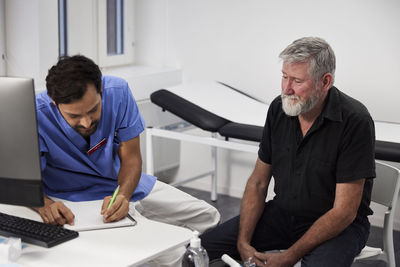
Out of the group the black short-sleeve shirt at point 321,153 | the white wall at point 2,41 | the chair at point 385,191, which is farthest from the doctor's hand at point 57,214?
the white wall at point 2,41

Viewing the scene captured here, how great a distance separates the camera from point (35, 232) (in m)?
1.71

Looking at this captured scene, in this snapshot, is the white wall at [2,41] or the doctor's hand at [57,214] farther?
the white wall at [2,41]

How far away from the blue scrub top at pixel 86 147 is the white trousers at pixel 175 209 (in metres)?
0.14

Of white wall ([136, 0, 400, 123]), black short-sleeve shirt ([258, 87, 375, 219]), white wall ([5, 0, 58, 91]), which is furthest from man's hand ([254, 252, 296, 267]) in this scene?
white wall ([5, 0, 58, 91])

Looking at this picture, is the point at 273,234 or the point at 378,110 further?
the point at 378,110

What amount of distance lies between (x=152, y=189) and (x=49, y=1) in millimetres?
1578

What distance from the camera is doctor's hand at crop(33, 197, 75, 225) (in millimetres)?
1799

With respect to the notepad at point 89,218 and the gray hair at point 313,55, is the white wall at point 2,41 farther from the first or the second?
the gray hair at point 313,55

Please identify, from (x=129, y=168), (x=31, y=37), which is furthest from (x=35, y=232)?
(x=31, y=37)

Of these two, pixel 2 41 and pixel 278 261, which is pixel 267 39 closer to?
pixel 2 41

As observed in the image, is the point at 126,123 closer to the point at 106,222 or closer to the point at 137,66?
the point at 106,222

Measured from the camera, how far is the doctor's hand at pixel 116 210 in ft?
5.95

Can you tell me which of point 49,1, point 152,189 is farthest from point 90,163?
point 49,1

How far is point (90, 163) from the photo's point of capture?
214 cm
